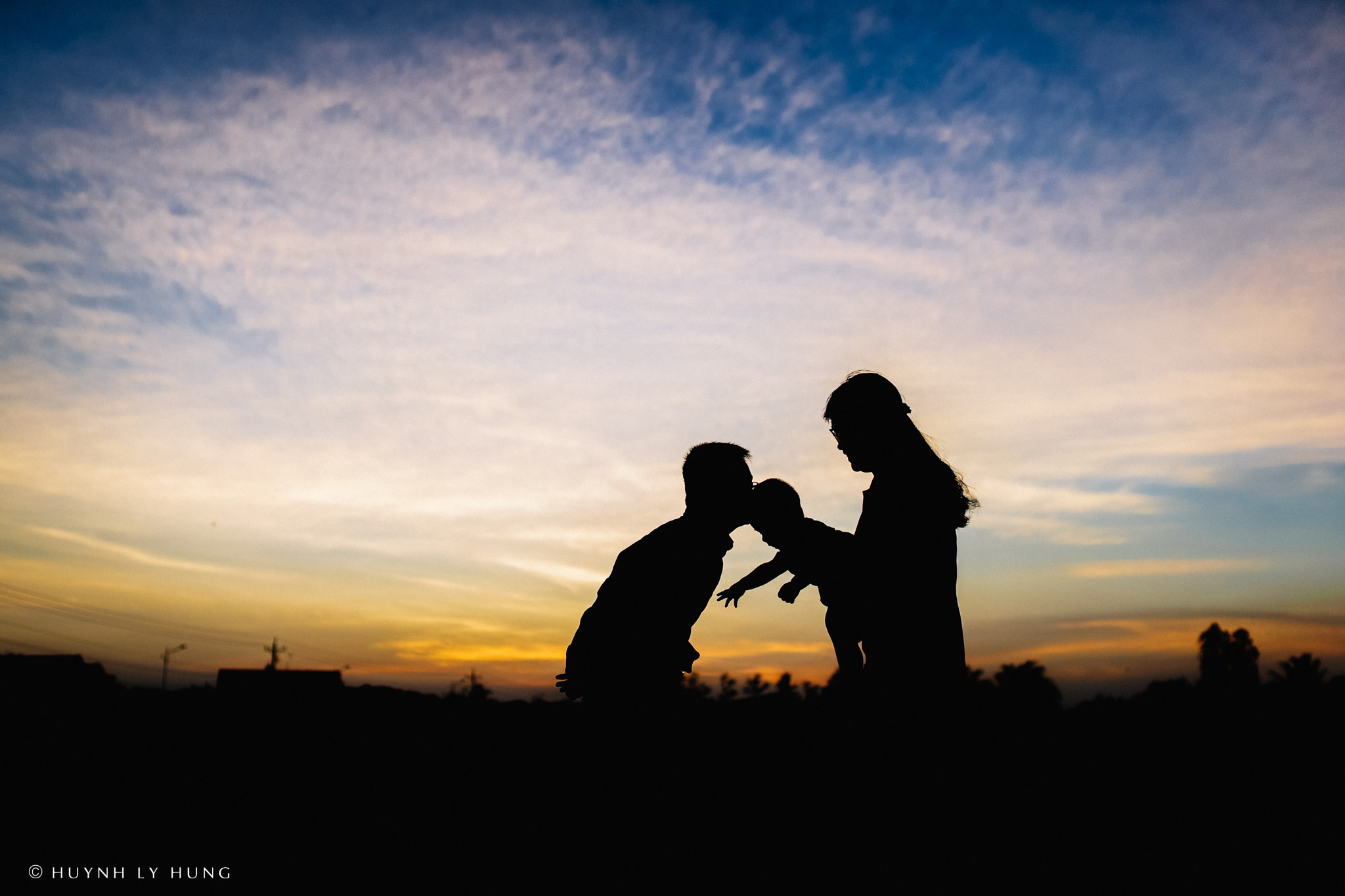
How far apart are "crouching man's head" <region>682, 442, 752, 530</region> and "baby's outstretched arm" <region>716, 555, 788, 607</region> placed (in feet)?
0.95

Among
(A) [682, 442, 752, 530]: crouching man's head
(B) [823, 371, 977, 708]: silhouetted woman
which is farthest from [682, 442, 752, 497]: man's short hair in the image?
(B) [823, 371, 977, 708]: silhouetted woman

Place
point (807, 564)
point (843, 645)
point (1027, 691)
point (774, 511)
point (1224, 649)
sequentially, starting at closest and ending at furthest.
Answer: point (807, 564), point (843, 645), point (774, 511), point (1027, 691), point (1224, 649)

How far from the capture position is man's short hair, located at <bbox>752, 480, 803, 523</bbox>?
3926 millimetres

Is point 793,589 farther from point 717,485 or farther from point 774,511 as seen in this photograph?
point 717,485

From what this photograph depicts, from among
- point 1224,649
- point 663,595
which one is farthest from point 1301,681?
point 1224,649

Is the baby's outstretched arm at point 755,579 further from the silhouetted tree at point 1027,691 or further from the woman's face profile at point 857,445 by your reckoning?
the silhouetted tree at point 1027,691

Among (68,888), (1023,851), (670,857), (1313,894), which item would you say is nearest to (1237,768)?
(1313,894)

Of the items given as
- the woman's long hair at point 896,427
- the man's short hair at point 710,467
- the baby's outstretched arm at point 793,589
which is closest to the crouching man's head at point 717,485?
the man's short hair at point 710,467

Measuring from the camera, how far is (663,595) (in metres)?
4.10

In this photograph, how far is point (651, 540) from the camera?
4.20 meters

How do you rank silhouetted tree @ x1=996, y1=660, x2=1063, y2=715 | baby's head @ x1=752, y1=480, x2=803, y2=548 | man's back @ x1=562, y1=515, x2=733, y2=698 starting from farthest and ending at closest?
silhouetted tree @ x1=996, y1=660, x2=1063, y2=715 → man's back @ x1=562, y1=515, x2=733, y2=698 → baby's head @ x1=752, y1=480, x2=803, y2=548

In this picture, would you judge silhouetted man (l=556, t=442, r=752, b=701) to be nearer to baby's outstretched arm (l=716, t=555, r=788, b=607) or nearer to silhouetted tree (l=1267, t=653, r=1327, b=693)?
baby's outstretched arm (l=716, t=555, r=788, b=607)

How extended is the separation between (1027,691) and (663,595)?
9350mm

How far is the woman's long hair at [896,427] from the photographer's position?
2.90 m
